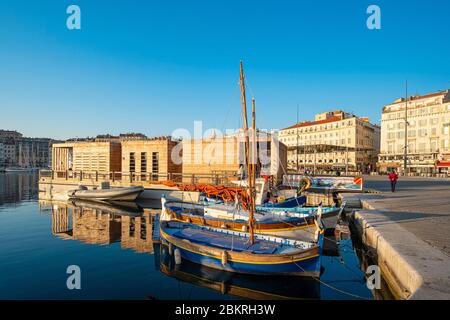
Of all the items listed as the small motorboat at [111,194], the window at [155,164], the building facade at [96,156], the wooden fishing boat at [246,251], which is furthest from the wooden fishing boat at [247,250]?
the building facade at [96,156]

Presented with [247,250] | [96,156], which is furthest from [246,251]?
[96,156]

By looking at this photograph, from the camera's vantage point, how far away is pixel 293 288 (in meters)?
10.1

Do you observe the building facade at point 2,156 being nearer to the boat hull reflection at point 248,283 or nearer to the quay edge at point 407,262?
the boat hull reflection at point 248,283

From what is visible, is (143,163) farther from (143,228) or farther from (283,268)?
(283,268)

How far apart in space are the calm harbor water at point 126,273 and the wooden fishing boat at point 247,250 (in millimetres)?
466

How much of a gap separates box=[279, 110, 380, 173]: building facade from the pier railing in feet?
177

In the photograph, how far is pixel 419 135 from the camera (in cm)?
7250

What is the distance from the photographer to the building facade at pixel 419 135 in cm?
6725

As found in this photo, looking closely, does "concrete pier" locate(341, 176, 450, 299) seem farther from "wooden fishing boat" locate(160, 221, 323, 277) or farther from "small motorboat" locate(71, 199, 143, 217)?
"small motorboat" locate(71, 199, 143, 217)

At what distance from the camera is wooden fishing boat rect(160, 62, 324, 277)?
1023 cm

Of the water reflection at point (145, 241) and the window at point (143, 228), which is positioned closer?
the water reflection at point (145, 241)
